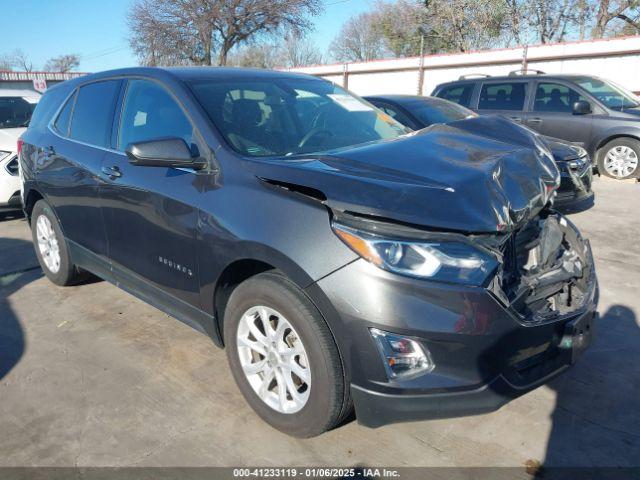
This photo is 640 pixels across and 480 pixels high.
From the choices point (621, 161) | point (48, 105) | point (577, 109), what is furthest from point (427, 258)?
point (621, 161)

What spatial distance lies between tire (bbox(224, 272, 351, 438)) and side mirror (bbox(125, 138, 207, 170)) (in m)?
0.72

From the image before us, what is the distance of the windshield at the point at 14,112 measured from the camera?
7.77 metres

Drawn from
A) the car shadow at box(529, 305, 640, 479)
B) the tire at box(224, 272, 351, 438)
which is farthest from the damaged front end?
the tire at box(224, 272, 351, 438)

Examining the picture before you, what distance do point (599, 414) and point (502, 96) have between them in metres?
7.44

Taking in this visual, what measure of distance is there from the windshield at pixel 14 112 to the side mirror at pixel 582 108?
27.8 ft

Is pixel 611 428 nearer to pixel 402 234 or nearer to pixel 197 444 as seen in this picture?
pixel 402 234

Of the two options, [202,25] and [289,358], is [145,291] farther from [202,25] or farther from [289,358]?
[202,25]

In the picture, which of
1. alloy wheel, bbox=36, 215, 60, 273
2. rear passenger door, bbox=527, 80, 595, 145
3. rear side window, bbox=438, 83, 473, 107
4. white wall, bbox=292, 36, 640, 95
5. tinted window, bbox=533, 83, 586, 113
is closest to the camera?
alloy wheel, bbox=36, 215, 60, 273

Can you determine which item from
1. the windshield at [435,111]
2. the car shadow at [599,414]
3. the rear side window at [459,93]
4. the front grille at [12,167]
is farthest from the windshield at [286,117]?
the rear side window at [459,93]

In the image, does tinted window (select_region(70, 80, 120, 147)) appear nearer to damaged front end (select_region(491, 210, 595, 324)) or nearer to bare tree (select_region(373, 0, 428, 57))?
damaged front end (select_region(491, 210, 595, 324))

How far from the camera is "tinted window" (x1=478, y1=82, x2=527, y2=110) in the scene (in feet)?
29.1

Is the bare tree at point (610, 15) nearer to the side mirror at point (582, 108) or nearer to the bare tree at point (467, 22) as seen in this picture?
the bare tree at point (467, 22)

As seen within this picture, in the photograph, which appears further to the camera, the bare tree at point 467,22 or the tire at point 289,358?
the bare tree at point 467,22

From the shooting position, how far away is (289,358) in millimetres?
2391
